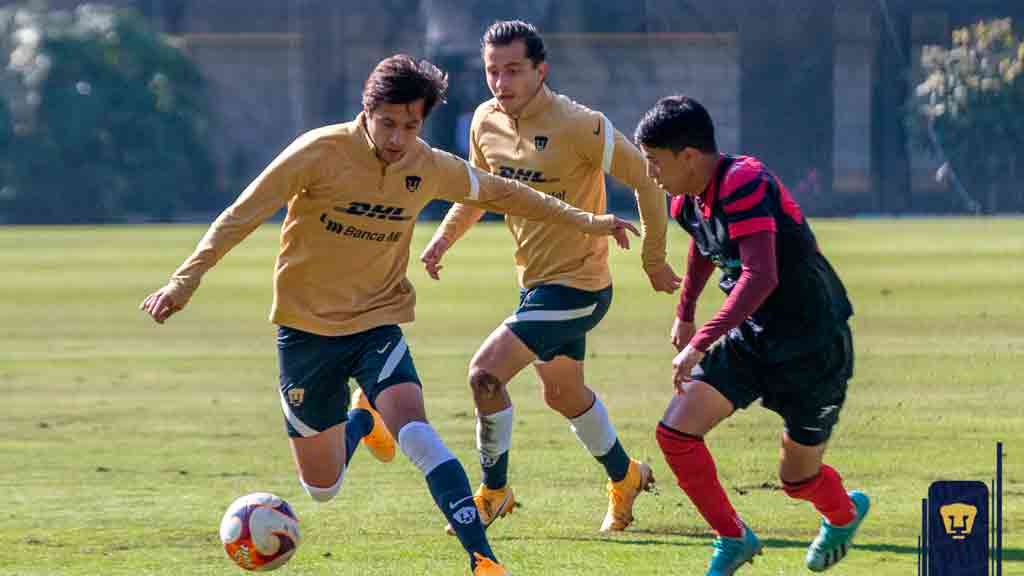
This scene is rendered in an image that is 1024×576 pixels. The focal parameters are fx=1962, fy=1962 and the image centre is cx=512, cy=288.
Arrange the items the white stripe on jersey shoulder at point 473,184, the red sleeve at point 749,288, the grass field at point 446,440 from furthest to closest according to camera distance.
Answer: the grass field at point 446,440, the white stripe on jersey shoulder at point 473,184, the red sleeve at point 749,288

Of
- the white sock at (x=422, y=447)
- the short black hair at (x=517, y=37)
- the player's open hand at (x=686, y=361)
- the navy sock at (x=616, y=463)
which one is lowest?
the navy sock at (x=616, y=463)

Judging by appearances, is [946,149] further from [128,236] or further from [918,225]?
[128,236]

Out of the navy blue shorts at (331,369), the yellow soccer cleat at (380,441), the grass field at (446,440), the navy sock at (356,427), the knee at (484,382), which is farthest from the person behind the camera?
the yellow soccer cleat at (380,441)

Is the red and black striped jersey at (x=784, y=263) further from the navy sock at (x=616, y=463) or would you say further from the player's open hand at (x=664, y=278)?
the navy sock at (x=616, y=463)

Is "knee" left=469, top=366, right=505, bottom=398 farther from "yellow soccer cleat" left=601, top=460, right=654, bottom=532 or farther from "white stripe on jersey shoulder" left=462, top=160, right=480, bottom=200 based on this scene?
"white stripe on jersey shoulder" left=462, top=160, right=480, bottom=200

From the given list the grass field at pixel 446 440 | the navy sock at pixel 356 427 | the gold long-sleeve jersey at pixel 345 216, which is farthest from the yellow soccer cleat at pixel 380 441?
the gold long-sleeve jersey at pixel 345 216

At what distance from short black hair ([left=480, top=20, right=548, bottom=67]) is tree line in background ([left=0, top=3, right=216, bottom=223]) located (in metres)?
55.8

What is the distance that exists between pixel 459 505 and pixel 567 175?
2402 mm

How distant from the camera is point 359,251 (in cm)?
783

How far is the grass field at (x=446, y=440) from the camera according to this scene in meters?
8.26

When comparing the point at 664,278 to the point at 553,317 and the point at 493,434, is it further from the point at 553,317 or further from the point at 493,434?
the point at 493,434

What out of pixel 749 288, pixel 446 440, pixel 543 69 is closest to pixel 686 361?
pixel 749 288

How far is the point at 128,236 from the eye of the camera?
4991cm

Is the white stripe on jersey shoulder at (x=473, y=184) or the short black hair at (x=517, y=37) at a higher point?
the short black hair at (x=517, y=37)
